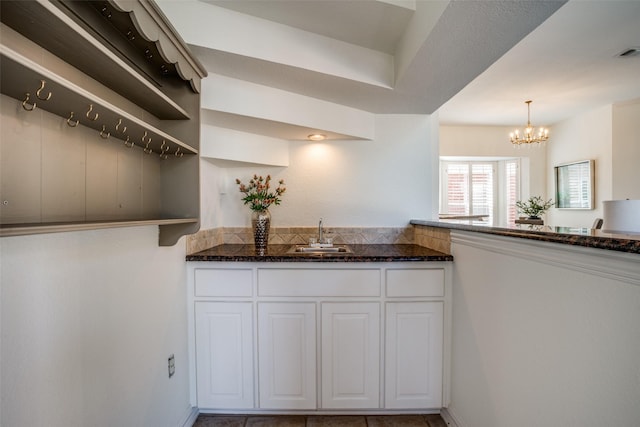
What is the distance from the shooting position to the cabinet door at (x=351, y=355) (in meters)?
1.67

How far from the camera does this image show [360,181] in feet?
7.57

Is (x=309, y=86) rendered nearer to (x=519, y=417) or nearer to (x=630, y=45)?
(x=519, y=417)

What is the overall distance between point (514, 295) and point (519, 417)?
48 cm

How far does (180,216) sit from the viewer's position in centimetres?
142

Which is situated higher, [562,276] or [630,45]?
[630,45]

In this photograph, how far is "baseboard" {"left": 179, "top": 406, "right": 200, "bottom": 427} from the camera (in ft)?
5.22

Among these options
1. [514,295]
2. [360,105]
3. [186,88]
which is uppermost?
[360,105]

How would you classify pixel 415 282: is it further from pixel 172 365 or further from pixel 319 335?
pixel 172 365

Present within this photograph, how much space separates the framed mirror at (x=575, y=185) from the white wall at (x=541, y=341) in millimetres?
4484

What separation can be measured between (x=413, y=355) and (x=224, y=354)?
1.14 meters

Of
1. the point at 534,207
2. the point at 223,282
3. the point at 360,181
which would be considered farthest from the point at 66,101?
the point at 534,207

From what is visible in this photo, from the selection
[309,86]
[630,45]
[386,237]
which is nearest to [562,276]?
[386,237]

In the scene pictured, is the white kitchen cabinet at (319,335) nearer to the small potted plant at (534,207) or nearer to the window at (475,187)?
the small potted plant at (534,207)

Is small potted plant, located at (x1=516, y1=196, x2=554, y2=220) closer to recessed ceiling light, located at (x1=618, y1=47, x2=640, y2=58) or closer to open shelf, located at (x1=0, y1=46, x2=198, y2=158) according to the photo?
recessed ceiling light, located at (x1=618, y1=47, x2=640, y2=58)
